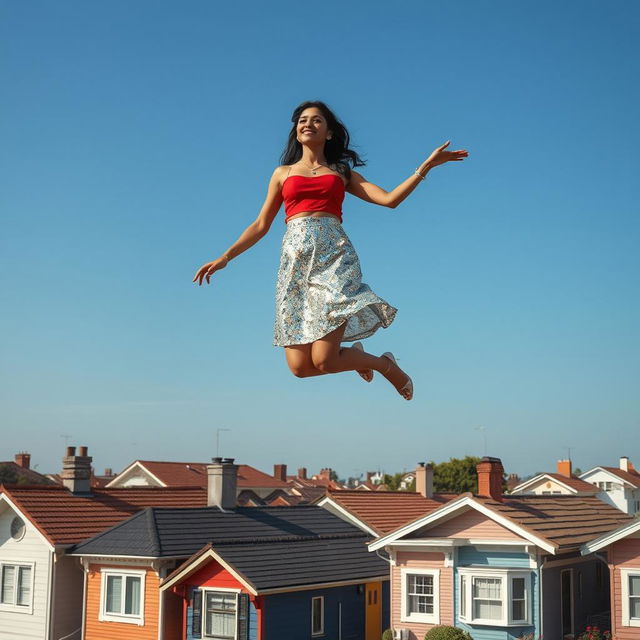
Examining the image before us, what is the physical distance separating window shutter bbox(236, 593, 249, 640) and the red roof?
34.3 meters

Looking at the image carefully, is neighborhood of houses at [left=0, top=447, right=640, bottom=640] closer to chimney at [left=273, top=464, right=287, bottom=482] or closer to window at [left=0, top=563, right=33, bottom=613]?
window at [left=0, top=563, right=33, bottom=613]

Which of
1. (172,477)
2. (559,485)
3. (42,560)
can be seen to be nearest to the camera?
(42,560)

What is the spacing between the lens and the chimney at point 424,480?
3450 centimetres

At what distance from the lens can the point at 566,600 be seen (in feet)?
78.2

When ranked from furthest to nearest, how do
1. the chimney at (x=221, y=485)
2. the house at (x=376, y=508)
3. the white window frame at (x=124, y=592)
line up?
the house at (x=376, y=508) → the chimney at (x=221, y=485) → the white window frame at (x=124, y=592)

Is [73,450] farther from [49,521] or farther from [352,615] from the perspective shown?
[352,615]

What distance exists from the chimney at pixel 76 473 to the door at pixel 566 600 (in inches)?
593

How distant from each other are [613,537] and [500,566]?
2.90 m

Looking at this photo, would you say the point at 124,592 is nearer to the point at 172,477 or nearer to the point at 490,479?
the point at 490,479

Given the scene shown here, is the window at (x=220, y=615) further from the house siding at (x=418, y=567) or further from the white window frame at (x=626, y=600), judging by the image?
the white window frame at (x=626, y=600)

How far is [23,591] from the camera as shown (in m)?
26.8

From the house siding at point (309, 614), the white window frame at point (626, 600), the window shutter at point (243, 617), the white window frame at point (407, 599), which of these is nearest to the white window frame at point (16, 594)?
the window shutter at point (243, 617)

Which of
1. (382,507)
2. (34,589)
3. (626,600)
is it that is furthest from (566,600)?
(34,589)

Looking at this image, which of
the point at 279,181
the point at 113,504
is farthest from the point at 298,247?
the point at 113,504
